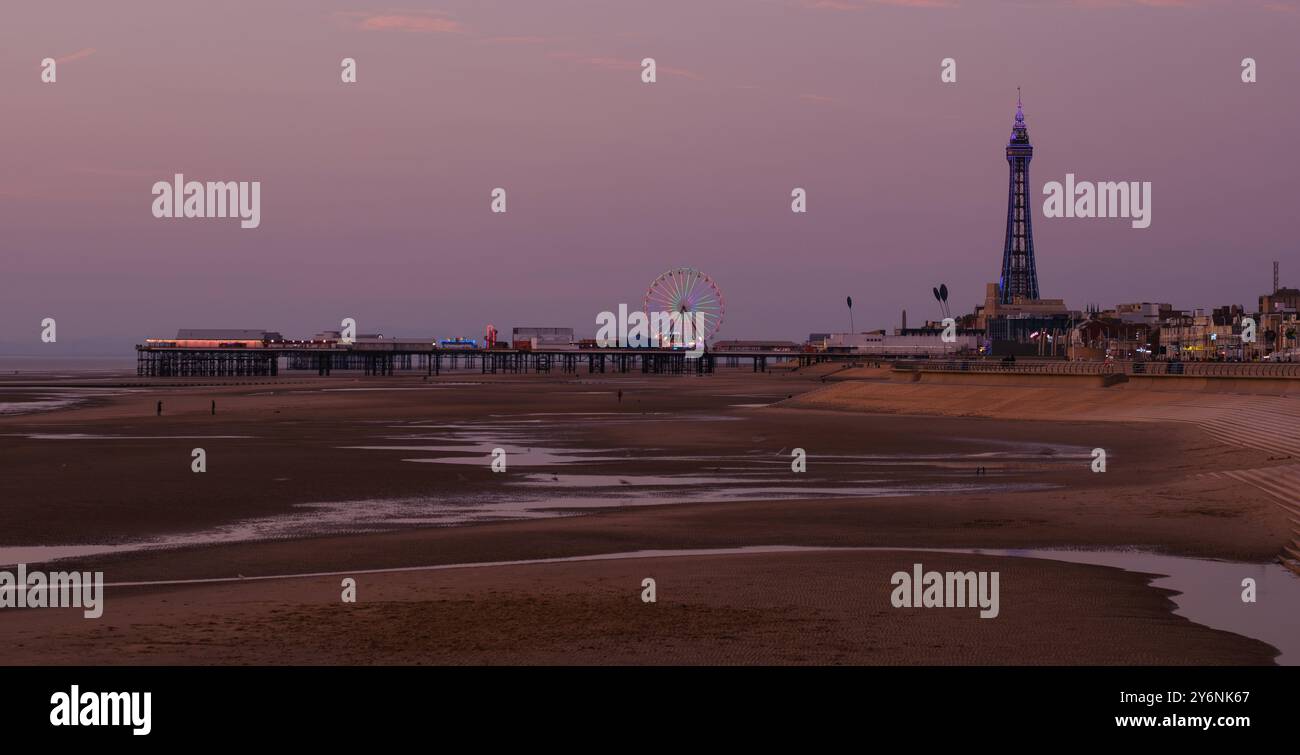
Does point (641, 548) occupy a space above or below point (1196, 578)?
below

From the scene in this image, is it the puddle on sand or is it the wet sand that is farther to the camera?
the puddle on sand

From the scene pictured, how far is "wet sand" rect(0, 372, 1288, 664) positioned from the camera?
12805 millimetres

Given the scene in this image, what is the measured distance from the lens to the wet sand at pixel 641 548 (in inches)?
504

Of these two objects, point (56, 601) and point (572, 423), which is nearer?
point (56, 601)

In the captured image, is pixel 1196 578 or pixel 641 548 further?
pixel 641 548

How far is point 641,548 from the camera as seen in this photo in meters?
21.2

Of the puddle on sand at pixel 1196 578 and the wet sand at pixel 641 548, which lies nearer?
the wet sand at pixel 641 548

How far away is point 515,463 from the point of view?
38344mm

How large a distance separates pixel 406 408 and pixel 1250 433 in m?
49.4
